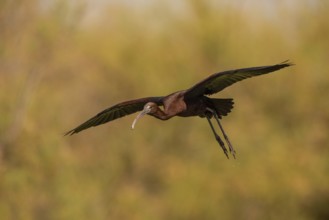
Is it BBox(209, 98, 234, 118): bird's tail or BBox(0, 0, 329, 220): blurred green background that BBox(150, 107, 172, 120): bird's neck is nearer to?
BBox(209, 98, 234, 118): bird's tail

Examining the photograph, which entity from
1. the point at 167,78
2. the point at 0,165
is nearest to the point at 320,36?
the point at 167,78

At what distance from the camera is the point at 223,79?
9469 millimetres

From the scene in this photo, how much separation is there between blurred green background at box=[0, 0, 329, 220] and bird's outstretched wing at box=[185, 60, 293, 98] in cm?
1175

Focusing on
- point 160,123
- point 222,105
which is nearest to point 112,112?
point 222,105

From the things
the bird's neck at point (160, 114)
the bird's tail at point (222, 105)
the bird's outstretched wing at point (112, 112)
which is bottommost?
the bird's tail at point (222, 105)

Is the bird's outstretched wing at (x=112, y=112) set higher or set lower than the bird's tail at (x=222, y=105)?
higher

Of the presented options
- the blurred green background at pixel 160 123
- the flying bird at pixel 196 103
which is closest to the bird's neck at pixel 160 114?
the flying bird at pixel 196 103

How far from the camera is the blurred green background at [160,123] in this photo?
2189 cm

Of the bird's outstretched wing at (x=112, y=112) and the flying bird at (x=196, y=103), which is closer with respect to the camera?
the flying bird at (x=196, y=103)

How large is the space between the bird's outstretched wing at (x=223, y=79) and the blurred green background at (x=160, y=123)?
38.5 feet

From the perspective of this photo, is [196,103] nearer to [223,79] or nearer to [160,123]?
[223,79]

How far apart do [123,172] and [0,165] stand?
7.57 metres

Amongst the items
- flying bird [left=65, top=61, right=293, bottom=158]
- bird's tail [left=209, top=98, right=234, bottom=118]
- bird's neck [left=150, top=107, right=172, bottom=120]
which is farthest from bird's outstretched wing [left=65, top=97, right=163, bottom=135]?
bird's tail [left=209, top=98, right=234, bottom=118]

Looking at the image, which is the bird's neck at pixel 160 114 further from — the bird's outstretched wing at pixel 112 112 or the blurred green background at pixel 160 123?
the blurred green background at pixel 160 123
